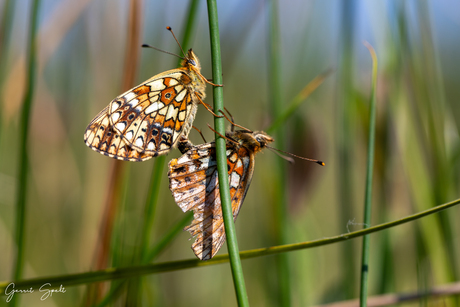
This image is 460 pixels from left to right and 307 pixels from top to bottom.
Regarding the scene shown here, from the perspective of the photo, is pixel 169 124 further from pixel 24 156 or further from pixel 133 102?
pixel 24 156

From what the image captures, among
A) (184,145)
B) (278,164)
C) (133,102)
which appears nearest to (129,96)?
(133,102)

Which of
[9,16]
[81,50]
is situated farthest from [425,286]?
[81,50]

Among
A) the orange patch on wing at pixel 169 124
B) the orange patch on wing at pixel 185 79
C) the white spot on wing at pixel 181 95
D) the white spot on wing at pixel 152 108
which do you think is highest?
the orange patch on wing at pixel 185 79

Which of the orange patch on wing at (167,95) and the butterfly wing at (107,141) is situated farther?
the orange patch on wing at (167,95)

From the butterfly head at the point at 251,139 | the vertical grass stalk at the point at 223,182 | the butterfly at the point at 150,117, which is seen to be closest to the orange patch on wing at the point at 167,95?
the butterfly at the point at 150,117

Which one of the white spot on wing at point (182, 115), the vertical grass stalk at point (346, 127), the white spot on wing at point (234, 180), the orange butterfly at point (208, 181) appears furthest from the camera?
the vertical grass stalk at point (346, 127)

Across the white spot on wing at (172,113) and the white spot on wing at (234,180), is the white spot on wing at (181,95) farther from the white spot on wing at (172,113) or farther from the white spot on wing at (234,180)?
the white spot on wing at (234,180)

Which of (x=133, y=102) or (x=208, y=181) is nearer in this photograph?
(x=208, y=181)
